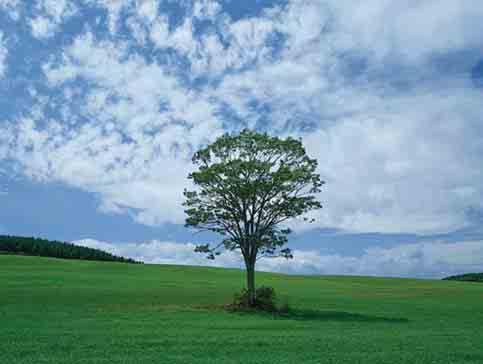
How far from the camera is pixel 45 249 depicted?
462ft

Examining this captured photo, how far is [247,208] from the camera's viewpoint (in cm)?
4028

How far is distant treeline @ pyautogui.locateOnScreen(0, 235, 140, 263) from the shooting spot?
140 metres

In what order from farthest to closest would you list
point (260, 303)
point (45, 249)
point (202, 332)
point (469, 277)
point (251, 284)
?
1. point (469, 277)
2. point (45, 249)
3. point (251, 284)
4. point (260, 303)
5. point (202, 332)

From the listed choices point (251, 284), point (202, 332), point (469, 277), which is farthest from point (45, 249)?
point (202, 332)

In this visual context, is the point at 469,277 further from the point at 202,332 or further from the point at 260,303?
the point at 202,332

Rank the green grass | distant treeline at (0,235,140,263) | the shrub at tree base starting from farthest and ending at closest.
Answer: distant treeline at (0,235,140,263)
the shrub at tree base
the green grass

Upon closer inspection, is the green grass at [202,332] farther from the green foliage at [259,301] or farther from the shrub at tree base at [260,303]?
the green foliage at [259,301]

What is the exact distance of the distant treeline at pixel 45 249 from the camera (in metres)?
140

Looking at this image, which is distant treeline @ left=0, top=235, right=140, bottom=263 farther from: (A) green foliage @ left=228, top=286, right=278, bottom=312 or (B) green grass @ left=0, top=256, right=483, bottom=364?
(A) green foliage @ left=228, top=286, right=278, bottom=312

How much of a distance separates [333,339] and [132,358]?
9.47 m

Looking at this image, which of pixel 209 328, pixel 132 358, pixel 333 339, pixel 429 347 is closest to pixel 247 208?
pixel 209 328

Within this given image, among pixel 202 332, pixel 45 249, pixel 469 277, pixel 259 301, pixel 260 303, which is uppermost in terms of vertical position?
pixel 45 249

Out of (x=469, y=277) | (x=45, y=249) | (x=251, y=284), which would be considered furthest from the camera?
(x=469, y=277)

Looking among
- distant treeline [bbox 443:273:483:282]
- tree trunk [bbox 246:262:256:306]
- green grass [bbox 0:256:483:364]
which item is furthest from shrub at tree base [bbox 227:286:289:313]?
distant treeline [bbox 443:273:483:282]
